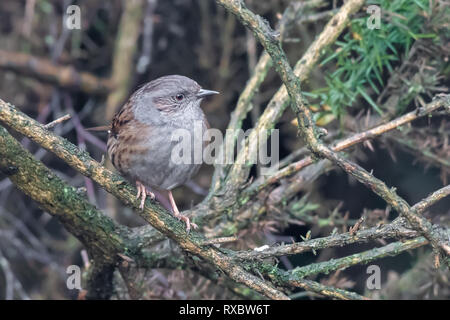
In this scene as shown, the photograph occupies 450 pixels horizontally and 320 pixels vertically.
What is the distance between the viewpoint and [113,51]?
4.36 meters

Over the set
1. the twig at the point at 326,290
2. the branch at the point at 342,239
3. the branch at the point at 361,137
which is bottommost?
the twig at the point at 326,290

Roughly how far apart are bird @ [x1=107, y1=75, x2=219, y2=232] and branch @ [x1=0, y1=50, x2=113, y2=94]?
1.01 m

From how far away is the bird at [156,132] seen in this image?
2.94m

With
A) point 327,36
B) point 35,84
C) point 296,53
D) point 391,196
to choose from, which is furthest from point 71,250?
point 391,196

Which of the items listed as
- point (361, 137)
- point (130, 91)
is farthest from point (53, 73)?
point (361, 137)

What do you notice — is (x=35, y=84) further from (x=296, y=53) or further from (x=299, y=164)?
(x=299, y=164)

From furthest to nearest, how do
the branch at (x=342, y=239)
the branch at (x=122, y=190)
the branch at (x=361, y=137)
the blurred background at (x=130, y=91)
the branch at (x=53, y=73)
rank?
the branch at (x=53, y=73)
the blurred background at (x=130, y=91)
the branch at (x=361, y=137)
the branch at (x=122, y=190)
the branch at (x=342, y=239)

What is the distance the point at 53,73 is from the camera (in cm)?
418

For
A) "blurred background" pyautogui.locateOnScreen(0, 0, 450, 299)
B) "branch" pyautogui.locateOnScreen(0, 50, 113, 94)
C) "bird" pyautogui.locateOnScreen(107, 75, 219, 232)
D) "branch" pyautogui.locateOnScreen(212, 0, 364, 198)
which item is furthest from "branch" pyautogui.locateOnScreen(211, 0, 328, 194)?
"branch" pyautogui.locateOnScreen(0, 50, 113, 94)

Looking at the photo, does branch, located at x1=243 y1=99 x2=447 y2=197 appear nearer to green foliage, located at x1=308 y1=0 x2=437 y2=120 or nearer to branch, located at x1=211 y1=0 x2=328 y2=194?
branch, located at x1=211 y1=0 x2=328 y2=194

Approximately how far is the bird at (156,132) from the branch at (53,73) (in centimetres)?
101

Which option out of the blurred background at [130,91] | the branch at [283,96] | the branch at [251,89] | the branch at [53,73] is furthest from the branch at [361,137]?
the branch at [53,73]

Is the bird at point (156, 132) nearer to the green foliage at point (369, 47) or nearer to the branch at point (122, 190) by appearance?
the branch at point (122, 190)

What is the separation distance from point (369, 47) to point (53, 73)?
7.19ft
